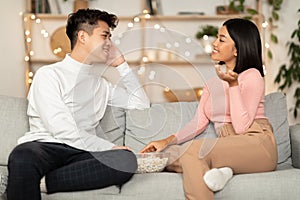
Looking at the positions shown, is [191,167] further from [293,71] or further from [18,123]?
[293,71]

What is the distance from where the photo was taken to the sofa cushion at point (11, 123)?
112 inches

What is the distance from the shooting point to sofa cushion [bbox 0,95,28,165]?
2.83 m

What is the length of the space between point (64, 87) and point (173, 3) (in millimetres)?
2341

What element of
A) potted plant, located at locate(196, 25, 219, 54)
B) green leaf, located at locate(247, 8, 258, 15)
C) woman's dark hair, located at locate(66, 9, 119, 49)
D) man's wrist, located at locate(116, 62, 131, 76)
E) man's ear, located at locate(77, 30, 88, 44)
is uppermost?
woman's dark hair, located at locate(66, 9, 119, 49)

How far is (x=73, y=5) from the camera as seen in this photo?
4930 mm

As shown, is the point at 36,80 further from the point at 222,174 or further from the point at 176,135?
the point at 222,174

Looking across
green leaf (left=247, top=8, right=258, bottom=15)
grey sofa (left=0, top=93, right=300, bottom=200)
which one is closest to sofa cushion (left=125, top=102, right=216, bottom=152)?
grey sofa (left=0, top=93, right=300, bottom=200)

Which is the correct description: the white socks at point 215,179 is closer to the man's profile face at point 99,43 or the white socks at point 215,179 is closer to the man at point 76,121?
the man at point 76,121

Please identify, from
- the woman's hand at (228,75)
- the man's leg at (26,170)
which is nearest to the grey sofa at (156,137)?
the man's leg at (26,170)

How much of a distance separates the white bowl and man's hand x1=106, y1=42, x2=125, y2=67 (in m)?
0.42

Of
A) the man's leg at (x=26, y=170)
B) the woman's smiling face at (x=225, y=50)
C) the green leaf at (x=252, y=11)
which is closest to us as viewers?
the man's leg at (x=26, y=170)

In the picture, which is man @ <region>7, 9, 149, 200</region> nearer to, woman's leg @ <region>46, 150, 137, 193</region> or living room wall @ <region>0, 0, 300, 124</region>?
woman's leg @ <region>46, 150, 137, 193</region>

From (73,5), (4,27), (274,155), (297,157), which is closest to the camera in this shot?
(274,155)

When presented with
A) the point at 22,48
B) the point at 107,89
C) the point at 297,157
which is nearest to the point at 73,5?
the point at 22,48
